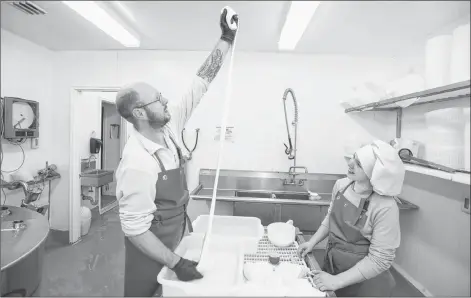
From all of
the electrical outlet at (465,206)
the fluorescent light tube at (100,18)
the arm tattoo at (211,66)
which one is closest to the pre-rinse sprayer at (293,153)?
Answer: the arm tattoo at (211,66)

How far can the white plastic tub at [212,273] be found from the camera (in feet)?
1.36

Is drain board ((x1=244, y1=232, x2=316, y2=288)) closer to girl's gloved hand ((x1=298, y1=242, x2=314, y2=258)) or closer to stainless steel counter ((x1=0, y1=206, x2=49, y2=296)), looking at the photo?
girl's gloved hand ((x1=298, y1=242, x2=314, y2=258))

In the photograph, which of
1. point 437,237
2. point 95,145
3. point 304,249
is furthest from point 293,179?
point 95,145

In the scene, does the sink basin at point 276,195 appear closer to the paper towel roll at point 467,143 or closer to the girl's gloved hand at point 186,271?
the girl's gloved hand at point 186,271

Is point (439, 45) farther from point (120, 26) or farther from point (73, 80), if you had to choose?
point (73, 80)

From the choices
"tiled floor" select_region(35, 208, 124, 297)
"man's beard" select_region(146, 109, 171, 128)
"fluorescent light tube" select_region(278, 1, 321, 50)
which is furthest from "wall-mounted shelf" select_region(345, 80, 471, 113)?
"tiled floor" select_region(35, 208, 124, 297)

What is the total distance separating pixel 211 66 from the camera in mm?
570

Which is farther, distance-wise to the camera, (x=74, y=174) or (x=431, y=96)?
(x=74, y=174)

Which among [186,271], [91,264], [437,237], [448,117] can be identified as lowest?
[91,264]

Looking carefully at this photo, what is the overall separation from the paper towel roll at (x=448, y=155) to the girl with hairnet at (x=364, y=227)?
0.30 ft

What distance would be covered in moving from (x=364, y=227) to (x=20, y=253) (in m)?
0.85

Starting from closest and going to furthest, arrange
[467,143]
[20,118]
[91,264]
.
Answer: [467,143]
[20,118]
[91,264]

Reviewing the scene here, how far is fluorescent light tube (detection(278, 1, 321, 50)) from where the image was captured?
0.39 m

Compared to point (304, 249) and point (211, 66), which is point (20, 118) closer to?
point (211, 66)
